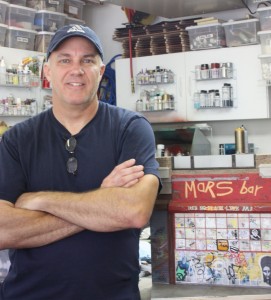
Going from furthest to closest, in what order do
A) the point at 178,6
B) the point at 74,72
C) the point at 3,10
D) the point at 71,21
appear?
the point at 71,21, the point at 178,6, the point at 3,10, the point at 74,72

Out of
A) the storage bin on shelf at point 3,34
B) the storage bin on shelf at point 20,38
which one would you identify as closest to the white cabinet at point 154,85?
the storage bin on shelf at point 20,38

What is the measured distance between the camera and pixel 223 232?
5.47 ft

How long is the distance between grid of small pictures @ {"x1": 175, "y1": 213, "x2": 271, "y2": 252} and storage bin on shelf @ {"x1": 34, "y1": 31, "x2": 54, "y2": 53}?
306 cm

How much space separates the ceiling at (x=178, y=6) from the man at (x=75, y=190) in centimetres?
262

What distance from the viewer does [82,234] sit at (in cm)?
153

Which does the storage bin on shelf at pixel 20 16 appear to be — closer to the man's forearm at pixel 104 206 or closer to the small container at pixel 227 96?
the small container at pixel 227 96

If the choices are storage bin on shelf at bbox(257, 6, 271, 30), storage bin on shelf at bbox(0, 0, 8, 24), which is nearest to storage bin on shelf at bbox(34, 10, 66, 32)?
storage bin on shelf at bbox(0, 0, 8, 24)

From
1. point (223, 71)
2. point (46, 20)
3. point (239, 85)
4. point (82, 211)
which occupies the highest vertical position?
point (46, 20)

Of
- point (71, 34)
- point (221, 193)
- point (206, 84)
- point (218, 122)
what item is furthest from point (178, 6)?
point (221, 193)

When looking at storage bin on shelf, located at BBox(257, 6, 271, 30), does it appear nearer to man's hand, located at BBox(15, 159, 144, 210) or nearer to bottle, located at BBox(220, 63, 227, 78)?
bottle, located at BBox(220, 63, 227, 78)

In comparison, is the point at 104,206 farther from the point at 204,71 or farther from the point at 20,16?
the point at 20,16

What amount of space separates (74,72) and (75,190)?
1.22 ft

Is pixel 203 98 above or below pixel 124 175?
above

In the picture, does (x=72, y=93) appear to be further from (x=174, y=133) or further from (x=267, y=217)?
(x=174, y=133)
